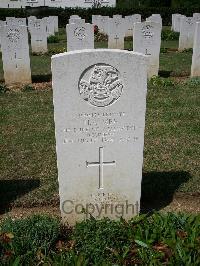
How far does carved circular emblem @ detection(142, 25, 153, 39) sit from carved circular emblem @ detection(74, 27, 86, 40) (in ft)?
6.57

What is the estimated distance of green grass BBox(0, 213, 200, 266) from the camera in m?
3.60

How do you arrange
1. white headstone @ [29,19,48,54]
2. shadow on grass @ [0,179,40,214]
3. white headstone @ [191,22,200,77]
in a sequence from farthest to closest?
1. white headstone @ [29,19,48,54]
2. white headstone @ [191,22,200,77]
3. shadow on grass @ [0,179,40,214]

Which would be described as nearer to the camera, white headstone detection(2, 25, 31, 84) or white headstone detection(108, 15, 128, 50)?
white headstone detection(2, 25, 31, 84)

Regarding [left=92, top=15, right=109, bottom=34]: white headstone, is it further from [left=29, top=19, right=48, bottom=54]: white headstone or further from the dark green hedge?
[left=29, top=19, right=48, bottom=54]: white headstone

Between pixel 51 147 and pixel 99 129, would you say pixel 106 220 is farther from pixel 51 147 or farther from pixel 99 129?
pixel 51 147

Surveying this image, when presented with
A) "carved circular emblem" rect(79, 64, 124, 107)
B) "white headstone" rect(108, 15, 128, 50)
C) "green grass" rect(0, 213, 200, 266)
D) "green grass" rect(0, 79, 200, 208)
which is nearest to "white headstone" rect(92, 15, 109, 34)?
"white headstone" rect(108, 15, 128, 50)

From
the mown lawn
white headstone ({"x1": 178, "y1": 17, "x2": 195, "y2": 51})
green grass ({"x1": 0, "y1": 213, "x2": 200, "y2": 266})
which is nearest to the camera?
green grass ({"x1": 0, "y1": 213, "x2": 200, "y2": 266})

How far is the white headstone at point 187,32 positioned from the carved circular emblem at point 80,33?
670 centimetres

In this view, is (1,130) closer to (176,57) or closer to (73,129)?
(73,129)

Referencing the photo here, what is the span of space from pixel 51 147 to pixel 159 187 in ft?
7.45

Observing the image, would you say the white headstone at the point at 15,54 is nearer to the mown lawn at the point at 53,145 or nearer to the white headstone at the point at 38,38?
the mown lawn at the point at 53,145

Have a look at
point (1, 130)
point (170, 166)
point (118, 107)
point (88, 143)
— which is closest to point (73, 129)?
point (88, 143)

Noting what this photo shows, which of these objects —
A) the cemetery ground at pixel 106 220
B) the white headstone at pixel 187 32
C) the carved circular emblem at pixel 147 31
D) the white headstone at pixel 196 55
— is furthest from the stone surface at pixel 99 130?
the white headstone at pixel 187 32

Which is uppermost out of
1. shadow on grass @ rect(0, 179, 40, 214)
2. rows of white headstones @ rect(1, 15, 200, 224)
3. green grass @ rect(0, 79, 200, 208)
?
rows of white headstones @ rect(1, 15, 200, 224)
